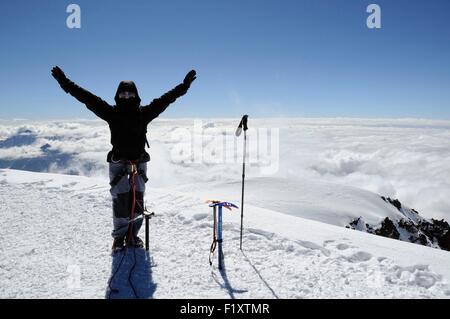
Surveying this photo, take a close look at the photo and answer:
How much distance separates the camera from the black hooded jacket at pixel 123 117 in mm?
5520

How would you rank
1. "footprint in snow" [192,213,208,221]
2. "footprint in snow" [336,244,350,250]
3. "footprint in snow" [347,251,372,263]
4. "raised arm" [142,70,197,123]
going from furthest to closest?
"footprint in snow" [192,213,208,221], "footprint in snow" [336,244,350,250], "raised arm" [142,70,197,123], "footprint in snow" [347,251,372,263]

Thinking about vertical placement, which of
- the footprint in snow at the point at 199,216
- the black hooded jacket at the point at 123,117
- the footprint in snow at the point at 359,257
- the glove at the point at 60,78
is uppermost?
the glove at the point at 60,78

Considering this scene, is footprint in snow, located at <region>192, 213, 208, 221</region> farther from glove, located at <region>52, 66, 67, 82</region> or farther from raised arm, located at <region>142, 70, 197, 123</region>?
glove, located at <region>52, 66, 67, 82</region>

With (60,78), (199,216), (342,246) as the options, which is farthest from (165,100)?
(342,246)

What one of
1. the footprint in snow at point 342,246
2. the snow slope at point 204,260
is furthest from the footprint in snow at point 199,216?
the footprint in snow at point 342,246

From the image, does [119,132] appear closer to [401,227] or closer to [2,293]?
[2,293]

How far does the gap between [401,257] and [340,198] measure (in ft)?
172

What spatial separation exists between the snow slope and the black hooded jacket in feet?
6.60

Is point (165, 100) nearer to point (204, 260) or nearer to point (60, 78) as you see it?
point (60, 78)

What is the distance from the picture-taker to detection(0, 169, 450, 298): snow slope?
15.0 ft

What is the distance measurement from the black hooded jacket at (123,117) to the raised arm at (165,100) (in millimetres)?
28

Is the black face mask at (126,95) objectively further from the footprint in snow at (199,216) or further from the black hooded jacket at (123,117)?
the footprint in snow at (199,216)

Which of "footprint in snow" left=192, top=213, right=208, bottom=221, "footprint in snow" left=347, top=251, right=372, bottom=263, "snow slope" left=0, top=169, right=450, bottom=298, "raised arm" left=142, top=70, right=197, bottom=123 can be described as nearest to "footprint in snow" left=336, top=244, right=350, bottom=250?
"snow slope" left=0, top=169, right=450, bottom=298
